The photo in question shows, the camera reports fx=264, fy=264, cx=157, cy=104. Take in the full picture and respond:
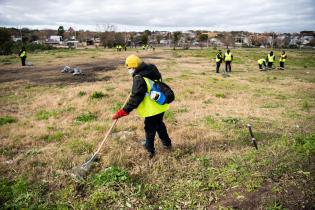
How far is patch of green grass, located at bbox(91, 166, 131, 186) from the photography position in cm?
442

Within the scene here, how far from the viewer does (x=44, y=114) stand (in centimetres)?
887

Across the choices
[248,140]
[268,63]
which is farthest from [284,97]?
[268,63]

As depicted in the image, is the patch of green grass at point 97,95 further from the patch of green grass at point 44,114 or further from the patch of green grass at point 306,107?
the patch of green grass at point 306,107

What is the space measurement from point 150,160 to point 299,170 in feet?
8.67

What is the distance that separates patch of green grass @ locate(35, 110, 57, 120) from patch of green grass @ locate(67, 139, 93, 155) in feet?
8.85

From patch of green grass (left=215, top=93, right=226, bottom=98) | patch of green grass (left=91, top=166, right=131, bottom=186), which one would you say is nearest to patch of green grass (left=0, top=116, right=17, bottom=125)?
patch of green grass (left=91, top=166, right=131, bottom=186)

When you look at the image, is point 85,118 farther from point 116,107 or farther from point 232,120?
point 232,120

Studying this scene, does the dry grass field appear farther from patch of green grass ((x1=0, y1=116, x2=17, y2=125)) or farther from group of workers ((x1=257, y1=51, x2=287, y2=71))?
group of workers ((x1=257, y1=51, x2=287, y2=71))

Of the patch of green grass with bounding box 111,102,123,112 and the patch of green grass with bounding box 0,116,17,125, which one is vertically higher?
the patch of green grass with bounding box 111,102,123,112

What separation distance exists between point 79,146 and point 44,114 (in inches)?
140

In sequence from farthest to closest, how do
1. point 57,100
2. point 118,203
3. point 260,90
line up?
point 260,90 → point 57,100 → point 118,203

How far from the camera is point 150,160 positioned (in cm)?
524

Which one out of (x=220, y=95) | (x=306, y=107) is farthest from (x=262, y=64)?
(x=306, y=107)

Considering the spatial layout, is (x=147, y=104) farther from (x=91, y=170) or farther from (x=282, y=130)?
(x=282, y=130)
